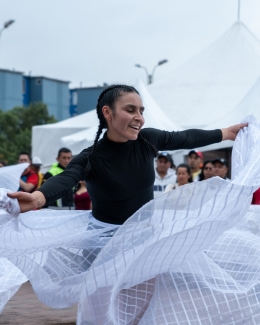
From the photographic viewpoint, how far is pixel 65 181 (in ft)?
11.0

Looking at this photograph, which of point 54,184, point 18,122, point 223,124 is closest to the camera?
point 54,184

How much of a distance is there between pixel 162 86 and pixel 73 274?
467 inches

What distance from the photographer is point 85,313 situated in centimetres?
336

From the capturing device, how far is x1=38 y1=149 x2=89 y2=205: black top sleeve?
10.7ft

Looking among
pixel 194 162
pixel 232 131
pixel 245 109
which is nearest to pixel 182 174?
pixel 194 162

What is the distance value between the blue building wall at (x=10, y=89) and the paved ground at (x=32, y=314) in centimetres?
5184

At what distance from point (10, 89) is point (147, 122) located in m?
48.7

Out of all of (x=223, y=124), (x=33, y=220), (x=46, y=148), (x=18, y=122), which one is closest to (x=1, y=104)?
(x=18, y=122)

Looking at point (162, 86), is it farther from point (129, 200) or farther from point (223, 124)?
point (129, 200)

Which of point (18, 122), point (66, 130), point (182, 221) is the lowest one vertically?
point (18, 122)

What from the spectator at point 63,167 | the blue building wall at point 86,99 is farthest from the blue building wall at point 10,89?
the spectator at point 63,167

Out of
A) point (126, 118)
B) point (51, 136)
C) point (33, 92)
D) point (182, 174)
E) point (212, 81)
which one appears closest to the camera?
point (126, 118)

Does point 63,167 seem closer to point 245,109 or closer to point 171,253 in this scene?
point 245,109

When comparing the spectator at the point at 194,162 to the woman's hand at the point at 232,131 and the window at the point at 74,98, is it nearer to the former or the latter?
the woman's hand at the point at 232,131
